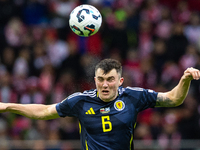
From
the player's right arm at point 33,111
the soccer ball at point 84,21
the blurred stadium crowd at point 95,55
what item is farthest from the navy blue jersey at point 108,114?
the blurred stadium crowd at point 95,55

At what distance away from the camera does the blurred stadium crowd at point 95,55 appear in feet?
33.9

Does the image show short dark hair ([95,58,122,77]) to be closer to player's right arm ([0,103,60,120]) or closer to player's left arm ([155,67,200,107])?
player's left arm ([155,67,200,107])

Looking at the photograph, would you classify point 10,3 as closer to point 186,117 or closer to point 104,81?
point 186,117

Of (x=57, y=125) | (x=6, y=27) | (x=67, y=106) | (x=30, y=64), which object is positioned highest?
(x=6, y=27)

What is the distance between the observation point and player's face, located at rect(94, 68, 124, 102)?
17.8 feet

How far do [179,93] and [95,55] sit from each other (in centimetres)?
648

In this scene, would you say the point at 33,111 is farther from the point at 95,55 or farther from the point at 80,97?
the point at 95,55

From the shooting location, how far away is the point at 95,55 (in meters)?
11.7

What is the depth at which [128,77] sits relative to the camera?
10.9 m

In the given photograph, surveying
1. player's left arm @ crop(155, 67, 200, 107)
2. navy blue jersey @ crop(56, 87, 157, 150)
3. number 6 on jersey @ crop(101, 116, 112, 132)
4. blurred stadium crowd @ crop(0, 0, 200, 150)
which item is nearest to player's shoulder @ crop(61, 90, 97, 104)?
navy blue jersey @ crop(56, 87, 157, 150)

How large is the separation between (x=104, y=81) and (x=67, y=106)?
67 cm

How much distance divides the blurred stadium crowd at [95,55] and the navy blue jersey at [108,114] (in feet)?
13.5

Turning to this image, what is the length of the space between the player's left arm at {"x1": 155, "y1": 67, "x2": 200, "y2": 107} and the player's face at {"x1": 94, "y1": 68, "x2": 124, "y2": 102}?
24.6 inches

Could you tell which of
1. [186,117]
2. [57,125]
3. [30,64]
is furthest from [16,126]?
[186,117]
